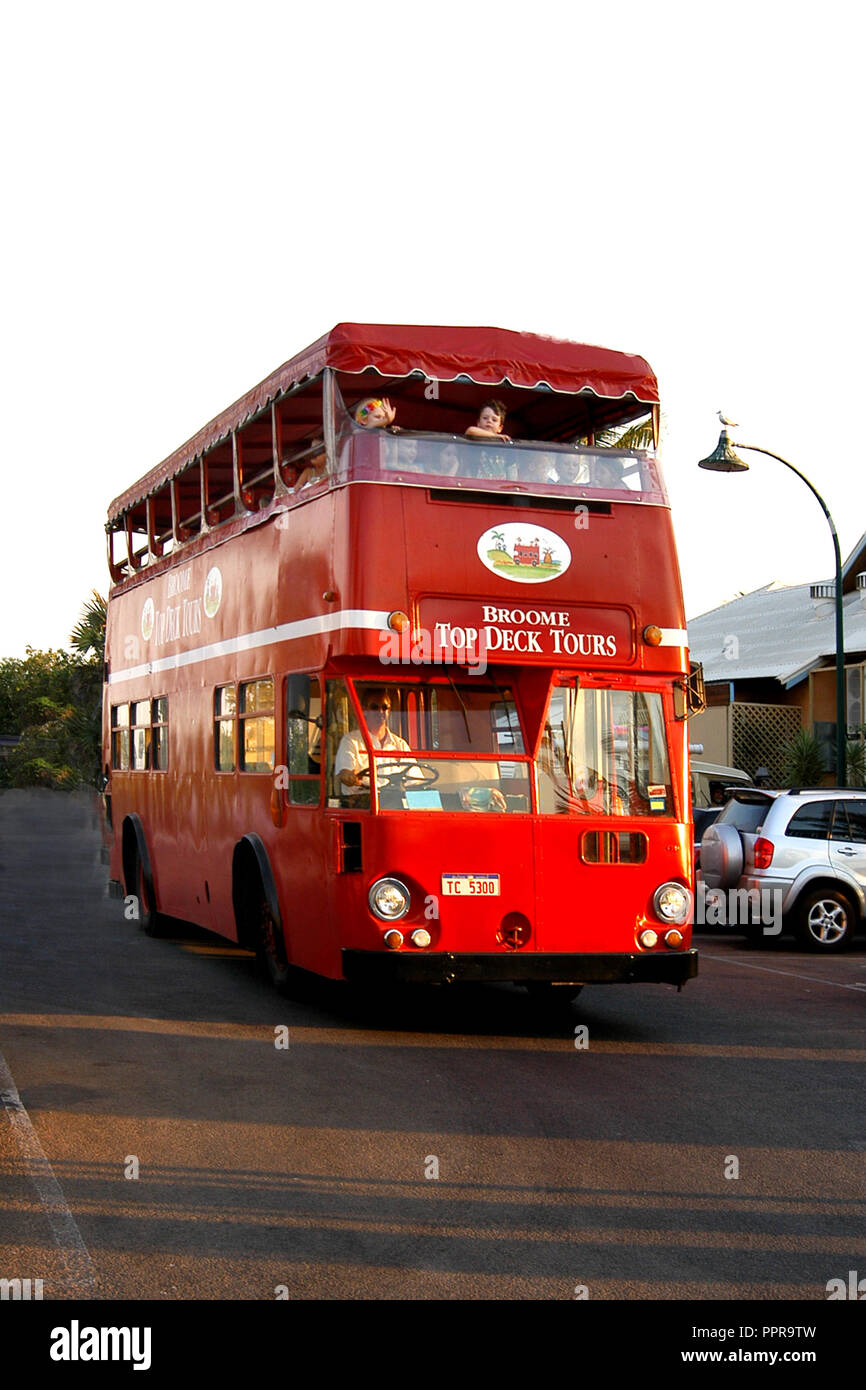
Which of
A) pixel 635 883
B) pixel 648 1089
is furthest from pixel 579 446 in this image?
pixel 648 1089

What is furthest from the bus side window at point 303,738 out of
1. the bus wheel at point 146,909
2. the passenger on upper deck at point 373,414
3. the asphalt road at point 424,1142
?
the bus wheel at point 146,909

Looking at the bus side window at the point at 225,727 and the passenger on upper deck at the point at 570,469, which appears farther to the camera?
the bus side window at the point at 225,727

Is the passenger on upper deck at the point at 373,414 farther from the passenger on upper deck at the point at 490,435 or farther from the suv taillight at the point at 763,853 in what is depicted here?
the suv taillight at the point at 763,853

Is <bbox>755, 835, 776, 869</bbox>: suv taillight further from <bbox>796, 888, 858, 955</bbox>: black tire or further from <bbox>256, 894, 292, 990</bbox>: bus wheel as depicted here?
<bbox>256, 894, 292, 990</bbox>: bus wheel

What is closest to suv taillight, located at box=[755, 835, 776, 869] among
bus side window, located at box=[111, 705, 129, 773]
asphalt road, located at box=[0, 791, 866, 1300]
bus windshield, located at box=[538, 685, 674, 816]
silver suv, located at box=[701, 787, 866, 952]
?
silver suv, located at box=[701, 787, 866, 952]

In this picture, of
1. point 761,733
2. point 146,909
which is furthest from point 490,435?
point 761,733

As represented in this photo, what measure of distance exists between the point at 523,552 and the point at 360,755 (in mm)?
1745

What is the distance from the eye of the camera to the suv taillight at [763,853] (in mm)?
16328

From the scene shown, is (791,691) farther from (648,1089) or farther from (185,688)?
(648,1089)

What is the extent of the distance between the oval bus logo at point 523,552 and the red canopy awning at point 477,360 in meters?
1.03

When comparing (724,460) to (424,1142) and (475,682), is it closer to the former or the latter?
(475,682)
